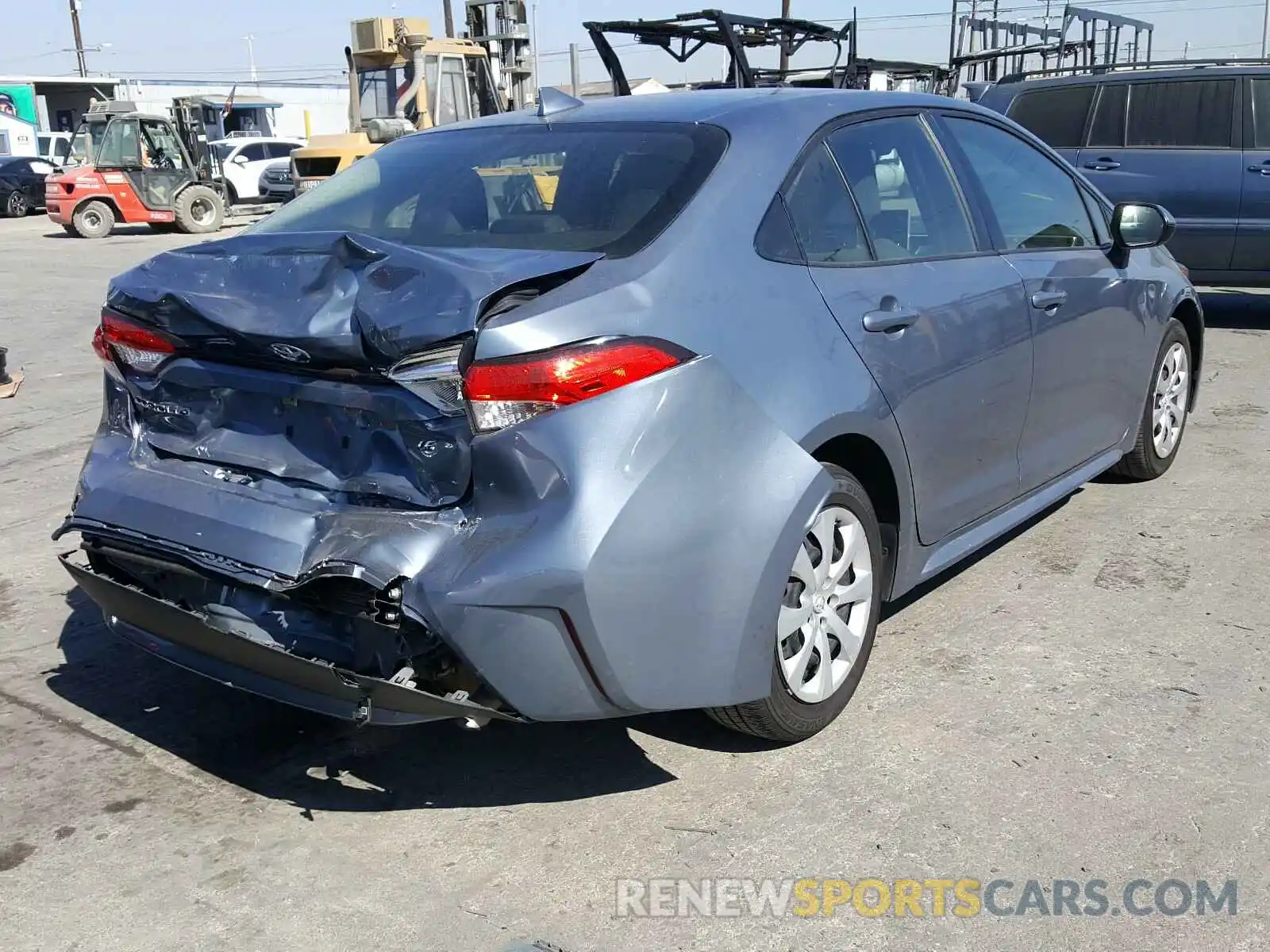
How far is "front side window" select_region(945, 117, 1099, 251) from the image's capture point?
4.24 meters

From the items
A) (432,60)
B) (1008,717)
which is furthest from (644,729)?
(432,60)

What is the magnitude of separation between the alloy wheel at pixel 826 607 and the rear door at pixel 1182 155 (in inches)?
290

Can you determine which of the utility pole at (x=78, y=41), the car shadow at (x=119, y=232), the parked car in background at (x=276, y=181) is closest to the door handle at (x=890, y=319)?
the car shadow at (x=119, y=232)

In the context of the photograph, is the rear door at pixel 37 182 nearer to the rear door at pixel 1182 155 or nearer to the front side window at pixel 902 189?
the rear door at pixel 1182 155

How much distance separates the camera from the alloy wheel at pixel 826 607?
10.5 feet

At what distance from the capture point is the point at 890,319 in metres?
3.49

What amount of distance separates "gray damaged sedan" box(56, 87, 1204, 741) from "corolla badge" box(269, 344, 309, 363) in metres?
0.02

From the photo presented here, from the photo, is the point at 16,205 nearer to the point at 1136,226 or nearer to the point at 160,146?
the point at 160,146

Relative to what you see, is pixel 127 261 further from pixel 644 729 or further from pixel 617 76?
pixel 644 729

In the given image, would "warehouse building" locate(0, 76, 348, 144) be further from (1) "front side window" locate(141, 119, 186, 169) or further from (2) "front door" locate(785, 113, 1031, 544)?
(2) "front door" locate(785, 113, 1031, 544)

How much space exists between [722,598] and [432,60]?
19.1m

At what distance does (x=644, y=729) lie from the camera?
11.5 ft

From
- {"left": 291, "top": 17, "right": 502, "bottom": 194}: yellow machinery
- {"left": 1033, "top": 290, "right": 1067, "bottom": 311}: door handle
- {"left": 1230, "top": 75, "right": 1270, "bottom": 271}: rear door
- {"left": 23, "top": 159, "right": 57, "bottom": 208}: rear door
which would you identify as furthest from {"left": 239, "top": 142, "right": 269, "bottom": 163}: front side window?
{"left": 1033, "top": 290, "right": 1067, "bottom": 311}: door handle

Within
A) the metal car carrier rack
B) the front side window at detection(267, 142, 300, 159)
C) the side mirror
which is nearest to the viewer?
the side mirror
